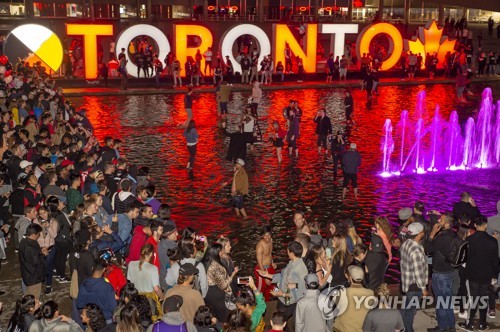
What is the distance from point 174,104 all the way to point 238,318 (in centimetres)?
2642

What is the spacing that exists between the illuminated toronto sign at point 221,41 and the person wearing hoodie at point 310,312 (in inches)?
1174

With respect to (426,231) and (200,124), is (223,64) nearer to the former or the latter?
(200,124)

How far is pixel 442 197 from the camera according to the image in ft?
61.2

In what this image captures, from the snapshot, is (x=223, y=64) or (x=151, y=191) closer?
(x=151, y=191)

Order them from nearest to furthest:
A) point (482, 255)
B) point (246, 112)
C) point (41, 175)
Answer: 1. point (482, 255)
2. point (41, 175)
3. point (246, 112)

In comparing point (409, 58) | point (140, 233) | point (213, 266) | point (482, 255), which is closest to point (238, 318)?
point (213, 266)

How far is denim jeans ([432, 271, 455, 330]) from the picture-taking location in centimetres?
1069

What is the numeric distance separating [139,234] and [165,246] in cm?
53

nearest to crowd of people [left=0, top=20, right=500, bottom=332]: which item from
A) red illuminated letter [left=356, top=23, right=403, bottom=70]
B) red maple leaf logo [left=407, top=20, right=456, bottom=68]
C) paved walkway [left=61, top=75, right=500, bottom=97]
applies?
paved walkway [left=61, top=75, right=500, bottom=97]

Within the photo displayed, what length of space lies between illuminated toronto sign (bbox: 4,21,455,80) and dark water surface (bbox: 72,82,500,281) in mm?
7028

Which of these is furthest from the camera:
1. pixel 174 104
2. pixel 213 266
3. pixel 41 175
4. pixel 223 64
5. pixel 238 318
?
pixel 223 64

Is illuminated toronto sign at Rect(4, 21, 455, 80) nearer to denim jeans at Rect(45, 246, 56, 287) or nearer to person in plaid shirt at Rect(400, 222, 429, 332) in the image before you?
denim jeans at Rect(45, 246, 56, 287)

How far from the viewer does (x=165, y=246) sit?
1084 centimetres

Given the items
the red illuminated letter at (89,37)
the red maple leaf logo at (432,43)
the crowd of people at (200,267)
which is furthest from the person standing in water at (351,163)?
the red maple leaf logo at (432,43)
